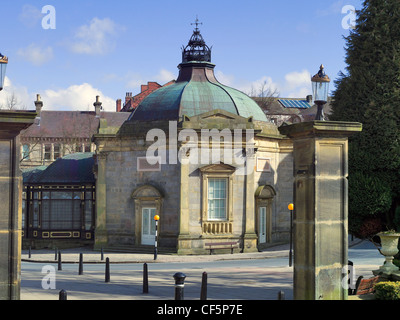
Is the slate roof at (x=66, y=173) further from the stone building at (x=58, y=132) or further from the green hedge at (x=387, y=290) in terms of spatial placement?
the stone building at (x=58, y=132)

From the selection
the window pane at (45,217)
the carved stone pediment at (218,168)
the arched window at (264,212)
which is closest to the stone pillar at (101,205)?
the window pane at (45,217)

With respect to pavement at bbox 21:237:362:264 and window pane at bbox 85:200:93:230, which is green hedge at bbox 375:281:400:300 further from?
window pane at bbox 85:200:93:230

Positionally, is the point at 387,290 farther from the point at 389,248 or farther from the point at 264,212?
the point at 264,212

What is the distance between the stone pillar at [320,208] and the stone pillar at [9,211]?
5.58 meters

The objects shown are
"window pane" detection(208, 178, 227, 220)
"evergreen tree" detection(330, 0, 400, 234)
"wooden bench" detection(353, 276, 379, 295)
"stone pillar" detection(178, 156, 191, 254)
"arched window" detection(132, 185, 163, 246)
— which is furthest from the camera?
"arched window" detection(132, 185, 163, 246)

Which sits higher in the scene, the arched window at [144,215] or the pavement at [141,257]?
the arched window at [144,215]

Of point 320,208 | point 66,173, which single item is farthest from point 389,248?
point 66,173

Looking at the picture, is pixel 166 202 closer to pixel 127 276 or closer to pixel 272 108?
pixel 127 276

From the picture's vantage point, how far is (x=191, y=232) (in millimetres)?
32719

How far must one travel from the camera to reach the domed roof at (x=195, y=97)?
35281mm

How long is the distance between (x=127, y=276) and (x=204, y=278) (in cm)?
816

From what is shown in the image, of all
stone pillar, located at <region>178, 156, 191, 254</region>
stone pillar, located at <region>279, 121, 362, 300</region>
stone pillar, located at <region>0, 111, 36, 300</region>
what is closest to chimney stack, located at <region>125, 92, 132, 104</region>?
stone pillar, located at <region>178, 156, 191, 254</region>

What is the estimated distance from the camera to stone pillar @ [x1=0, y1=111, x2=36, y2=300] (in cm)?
1196

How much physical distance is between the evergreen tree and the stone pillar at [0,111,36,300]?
34.4ft
